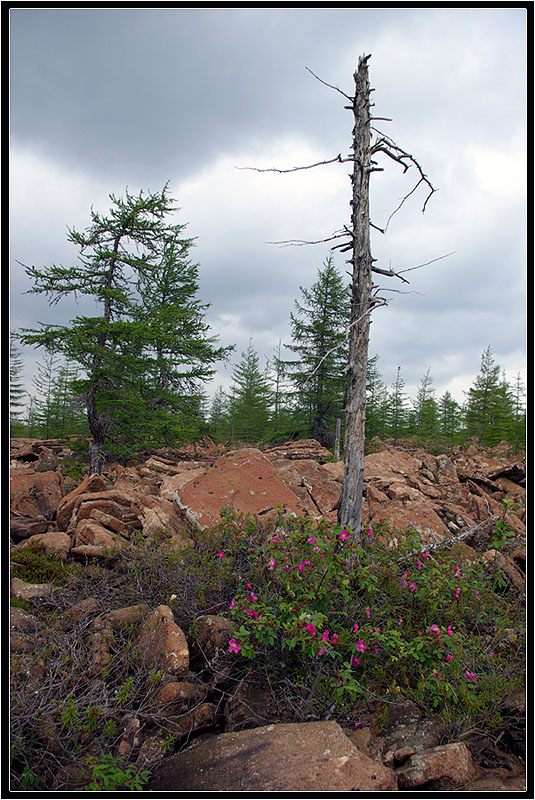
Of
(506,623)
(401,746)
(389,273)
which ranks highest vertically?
(389,273)

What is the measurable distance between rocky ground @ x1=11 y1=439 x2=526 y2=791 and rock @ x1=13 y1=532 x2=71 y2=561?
15 millimetres

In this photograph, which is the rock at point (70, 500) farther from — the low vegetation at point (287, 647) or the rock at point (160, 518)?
the low vegetation at point (287, 647)

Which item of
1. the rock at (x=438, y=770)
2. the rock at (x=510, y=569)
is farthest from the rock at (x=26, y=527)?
the rock at (x=510, y=569)

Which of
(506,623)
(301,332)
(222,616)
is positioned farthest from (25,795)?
(301,332)

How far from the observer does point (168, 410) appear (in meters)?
18.7

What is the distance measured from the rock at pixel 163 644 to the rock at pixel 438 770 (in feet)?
6.44

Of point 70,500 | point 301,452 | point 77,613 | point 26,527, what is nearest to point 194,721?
point 77,613

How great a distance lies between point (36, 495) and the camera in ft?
28.5

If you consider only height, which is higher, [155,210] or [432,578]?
[155,210]

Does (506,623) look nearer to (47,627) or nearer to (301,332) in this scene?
(47,627)

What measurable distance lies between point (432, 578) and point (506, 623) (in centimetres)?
104

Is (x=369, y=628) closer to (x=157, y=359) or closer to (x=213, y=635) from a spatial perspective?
(x=213, y=635)

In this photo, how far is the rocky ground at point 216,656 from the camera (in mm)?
3023

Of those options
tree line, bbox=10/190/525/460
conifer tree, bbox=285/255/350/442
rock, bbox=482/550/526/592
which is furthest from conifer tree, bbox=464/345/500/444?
rock, bbox=482/550/526/592
